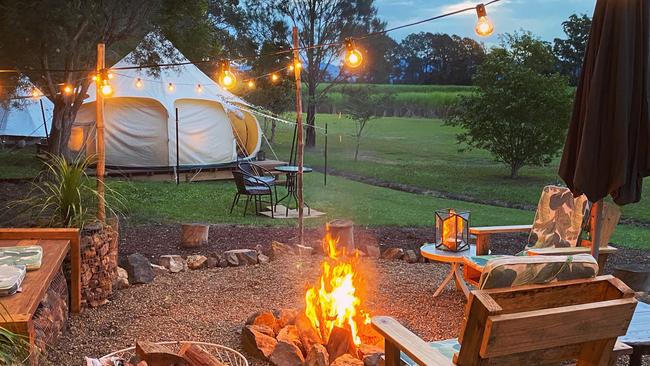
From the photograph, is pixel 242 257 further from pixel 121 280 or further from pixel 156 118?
pixel 156 118

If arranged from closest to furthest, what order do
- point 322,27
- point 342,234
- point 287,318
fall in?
point 287,318 → point 342,234 → point 322,27

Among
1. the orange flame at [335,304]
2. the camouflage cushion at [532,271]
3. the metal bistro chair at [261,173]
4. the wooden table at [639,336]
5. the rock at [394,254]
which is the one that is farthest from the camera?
the metal bistro chair at [261,173]

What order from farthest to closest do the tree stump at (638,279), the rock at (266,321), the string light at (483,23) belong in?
the tree stump at (638,279) < the string light at (483,23) < the rock at (266,321)

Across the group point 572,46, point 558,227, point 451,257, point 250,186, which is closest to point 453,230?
point 451,257

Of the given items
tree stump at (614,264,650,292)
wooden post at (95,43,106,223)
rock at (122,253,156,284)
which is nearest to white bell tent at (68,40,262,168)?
wooden post at (95,43,106,223)

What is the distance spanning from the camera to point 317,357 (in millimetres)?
3105

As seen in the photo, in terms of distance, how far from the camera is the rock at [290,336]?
10.9ft

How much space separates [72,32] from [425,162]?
11.3 m

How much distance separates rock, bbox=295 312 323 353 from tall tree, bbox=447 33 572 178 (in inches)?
422

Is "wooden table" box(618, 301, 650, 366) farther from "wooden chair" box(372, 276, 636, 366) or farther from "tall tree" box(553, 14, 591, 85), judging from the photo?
"tall tree" box(553, 14, 591, 85)

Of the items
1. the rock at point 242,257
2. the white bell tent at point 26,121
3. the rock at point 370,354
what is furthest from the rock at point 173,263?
the white bell tent at point 26,121

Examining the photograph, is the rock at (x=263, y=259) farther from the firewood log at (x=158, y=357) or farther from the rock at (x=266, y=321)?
the firewood log at (x=158, y=357)

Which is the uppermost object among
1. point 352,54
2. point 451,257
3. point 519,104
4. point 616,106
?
point 352,54

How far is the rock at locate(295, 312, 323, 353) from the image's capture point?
11.0ft
